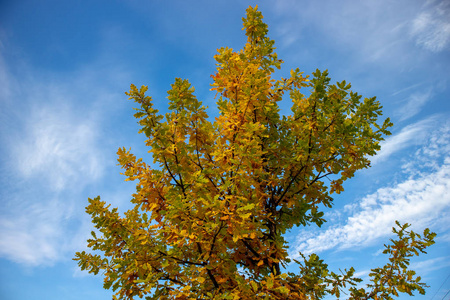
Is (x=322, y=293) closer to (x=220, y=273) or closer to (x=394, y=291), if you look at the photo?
(x=394, y=291)

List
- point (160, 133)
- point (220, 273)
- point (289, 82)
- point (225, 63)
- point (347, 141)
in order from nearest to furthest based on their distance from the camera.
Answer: point (160, 133), point (220, 273), point (347, 141), point (225, 63), point (289, 82)

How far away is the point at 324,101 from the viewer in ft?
16.4

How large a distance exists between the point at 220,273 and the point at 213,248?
65cm

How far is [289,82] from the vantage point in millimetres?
7172

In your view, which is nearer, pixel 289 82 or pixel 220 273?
pixel 220 273

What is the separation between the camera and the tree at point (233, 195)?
4062mm

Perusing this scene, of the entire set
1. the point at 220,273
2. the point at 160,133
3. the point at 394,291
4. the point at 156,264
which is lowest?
the point at 394,291

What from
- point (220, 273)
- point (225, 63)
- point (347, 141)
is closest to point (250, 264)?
point (220, 273)

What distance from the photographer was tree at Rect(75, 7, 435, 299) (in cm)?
406

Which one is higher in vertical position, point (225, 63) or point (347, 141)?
point (225, 63)

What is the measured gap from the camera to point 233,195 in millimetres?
3920

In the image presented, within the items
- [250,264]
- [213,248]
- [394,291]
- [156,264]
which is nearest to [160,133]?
[213,248]

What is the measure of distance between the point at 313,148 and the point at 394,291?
2969 mm

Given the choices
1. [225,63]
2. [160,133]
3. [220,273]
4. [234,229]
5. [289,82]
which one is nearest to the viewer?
[234,229]
